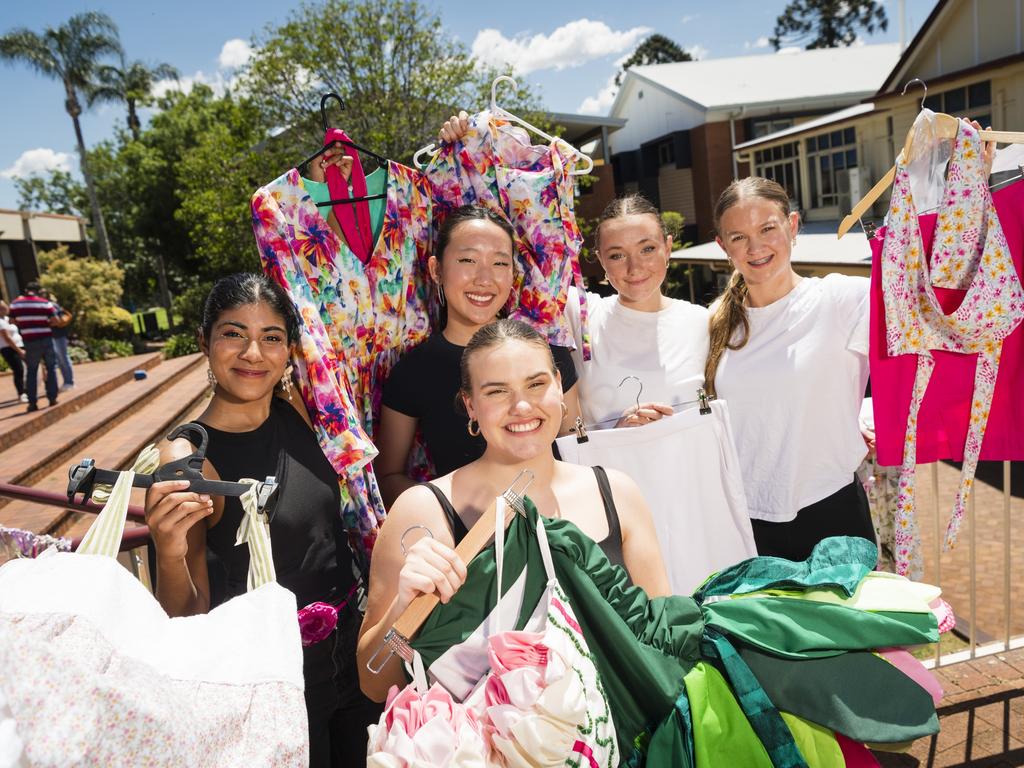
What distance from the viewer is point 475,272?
2.53m

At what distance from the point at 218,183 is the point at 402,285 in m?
16.2

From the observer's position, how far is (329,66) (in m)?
14.9

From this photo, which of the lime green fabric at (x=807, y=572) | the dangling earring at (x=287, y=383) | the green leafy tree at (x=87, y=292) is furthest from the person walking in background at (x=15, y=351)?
the lime green fabric at (x=807, y=572)

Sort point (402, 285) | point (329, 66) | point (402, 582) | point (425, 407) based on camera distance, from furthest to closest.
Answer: point (329, 66)
point (402, 285)
point (425, 407)
point (402, 582)

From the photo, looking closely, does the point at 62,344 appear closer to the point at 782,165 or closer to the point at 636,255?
the point at 636,255

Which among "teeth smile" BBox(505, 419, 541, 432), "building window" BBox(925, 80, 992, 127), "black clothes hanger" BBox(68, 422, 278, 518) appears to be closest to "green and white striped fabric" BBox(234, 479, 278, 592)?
"black clothes hanger" BBox(68, 422, 278, 518)

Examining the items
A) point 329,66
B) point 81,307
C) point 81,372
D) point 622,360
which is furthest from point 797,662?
point 81,307

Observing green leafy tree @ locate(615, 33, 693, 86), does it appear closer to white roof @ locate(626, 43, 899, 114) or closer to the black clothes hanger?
white roof @ locate(626, 43, 899, 114)

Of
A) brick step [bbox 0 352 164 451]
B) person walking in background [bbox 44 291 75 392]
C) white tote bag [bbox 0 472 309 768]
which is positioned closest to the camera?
white tote bag [bbox 0 472 309 768]

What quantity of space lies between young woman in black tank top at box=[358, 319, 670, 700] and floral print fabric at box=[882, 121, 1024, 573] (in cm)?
150

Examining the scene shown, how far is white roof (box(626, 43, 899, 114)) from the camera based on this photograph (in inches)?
908

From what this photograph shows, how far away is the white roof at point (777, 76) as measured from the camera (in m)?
23.1

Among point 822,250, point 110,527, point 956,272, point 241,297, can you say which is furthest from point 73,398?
point 822,250

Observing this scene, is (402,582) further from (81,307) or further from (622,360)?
(81,307)
